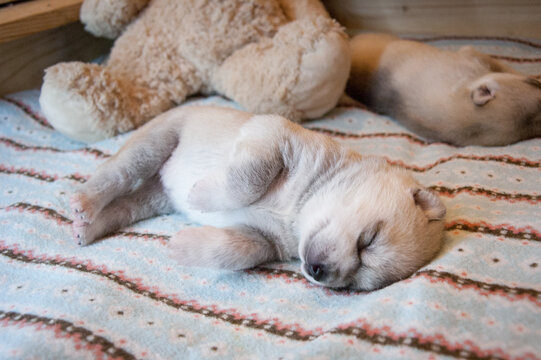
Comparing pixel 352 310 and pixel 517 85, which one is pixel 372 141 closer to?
pixel 517 85

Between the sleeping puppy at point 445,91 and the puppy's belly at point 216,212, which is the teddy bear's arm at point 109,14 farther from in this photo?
the sleeping puppy at point 445,91

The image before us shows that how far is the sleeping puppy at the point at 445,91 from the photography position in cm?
256

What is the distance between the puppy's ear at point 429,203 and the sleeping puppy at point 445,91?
112 centimetres

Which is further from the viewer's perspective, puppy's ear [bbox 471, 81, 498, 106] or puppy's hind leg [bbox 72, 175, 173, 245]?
puppy's ear [bbox 471, 81, 498, 106]

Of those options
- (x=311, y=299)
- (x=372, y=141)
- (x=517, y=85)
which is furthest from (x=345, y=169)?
(x=517, y=85)

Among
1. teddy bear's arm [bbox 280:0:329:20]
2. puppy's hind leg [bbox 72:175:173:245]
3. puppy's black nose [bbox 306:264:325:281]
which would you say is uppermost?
teddy bear's arm [bbox 280:0:329:20]

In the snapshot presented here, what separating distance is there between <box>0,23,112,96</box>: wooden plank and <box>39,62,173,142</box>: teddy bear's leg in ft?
2.63

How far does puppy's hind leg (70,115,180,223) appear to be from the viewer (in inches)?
76.0

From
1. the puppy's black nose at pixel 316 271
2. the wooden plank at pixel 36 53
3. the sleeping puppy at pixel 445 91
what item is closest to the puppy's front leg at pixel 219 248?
the puppy's black nose at pixel 316 271

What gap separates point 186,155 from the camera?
2.05 m

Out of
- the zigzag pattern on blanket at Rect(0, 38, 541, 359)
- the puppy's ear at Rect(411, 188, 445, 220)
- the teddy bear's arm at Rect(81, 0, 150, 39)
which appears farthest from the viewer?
the teddy bear's arm at Rect(81, 0, 150, 39)

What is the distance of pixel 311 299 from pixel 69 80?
1775 mm

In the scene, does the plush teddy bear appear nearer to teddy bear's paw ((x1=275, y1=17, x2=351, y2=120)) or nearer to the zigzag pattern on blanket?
teddy bear's paw ((x1=275, y1=17, x2=351, y2=120))

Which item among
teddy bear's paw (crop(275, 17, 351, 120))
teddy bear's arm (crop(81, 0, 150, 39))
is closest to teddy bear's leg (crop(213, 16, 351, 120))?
teddy bear's paw (crop(275, 17, 351, 120))
